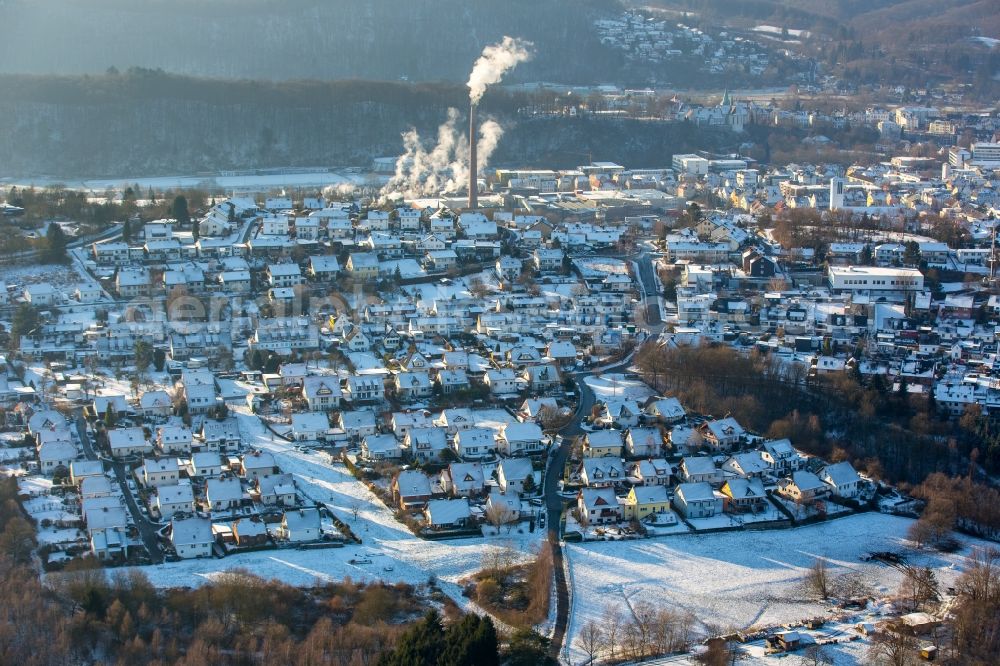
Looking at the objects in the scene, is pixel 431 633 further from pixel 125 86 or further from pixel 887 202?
pixel 125 86

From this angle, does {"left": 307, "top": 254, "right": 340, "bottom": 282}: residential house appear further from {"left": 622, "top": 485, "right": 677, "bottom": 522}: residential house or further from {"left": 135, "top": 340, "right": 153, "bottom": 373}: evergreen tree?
{"left": 622, "top": 485, "right": 677, "bottom": 522}: residential house

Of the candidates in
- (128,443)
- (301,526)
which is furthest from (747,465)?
(128,443)

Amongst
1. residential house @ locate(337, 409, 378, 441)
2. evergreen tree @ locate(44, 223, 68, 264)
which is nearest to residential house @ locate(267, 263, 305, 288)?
evergreen tree @ locate(44, 223, 68, 264)

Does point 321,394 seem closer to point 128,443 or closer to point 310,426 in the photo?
point 310,426

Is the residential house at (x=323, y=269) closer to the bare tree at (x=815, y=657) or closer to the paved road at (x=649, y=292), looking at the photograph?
the paved road at (x=649, y=292)

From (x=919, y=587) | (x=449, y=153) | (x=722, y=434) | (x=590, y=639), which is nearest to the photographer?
(x=590, y=639)

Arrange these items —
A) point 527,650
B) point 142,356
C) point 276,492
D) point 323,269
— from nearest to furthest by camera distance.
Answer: point 527,650, point 276,492, point 142,356, point 323,269
